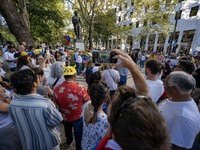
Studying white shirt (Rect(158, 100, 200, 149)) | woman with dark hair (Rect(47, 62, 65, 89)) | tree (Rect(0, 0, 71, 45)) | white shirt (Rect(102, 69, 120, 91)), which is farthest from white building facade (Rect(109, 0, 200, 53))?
white shirt (Rect(158, 100, 200, 149))

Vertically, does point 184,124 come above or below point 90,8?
below

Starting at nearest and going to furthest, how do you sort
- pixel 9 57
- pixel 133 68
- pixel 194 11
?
pixel 133 68 → pixel 9 57 → pixel 194 11

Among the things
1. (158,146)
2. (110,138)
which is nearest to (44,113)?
(110,138)

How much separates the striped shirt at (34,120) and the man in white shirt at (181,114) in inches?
54.2

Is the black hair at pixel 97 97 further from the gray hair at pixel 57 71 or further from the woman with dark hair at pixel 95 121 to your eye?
the gray hair at pixel 57 71

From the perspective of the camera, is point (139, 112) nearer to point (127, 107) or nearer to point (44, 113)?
point (127, 107)

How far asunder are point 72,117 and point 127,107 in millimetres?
1911

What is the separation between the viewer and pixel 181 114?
1448mm

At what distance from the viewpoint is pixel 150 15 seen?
763 inches

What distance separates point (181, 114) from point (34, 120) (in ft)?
5.50

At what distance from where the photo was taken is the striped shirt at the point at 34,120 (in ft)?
4.92

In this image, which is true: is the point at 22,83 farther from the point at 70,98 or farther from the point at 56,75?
the point at 56,75

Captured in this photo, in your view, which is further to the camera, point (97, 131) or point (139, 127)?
point (97, 131)

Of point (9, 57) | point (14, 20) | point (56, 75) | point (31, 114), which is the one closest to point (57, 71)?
point (56, 75)
